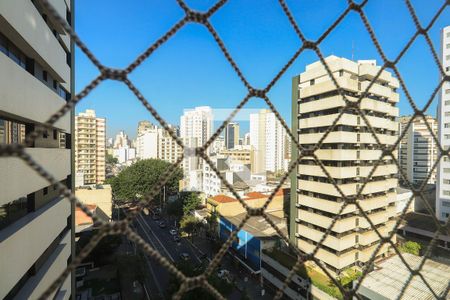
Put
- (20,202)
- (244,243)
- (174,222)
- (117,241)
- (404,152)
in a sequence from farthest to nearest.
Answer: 1. (404,152)
2. (174,222)
3. (117,241)
4. (244,243)
5. (20,202)

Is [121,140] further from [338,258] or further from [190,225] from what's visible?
[338,258]

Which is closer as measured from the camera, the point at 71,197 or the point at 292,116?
the point at 71,197

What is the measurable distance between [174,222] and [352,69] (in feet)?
32.1

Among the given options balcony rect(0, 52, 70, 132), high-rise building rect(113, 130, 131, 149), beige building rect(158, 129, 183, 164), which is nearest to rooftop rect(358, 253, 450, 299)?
balcony rect(0, 52, 70, 132)

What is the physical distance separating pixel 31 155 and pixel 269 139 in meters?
21.1

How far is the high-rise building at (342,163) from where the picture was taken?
17.1 feet

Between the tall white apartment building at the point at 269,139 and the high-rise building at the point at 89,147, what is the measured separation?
1169 centimetres

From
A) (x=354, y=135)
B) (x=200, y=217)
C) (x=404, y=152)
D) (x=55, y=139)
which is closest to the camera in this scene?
(x=55, y=139)

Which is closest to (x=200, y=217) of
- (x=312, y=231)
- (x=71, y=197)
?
(x=312, y=231)

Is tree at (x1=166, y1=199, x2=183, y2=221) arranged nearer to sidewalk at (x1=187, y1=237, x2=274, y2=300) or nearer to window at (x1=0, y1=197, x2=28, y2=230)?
sidewalk at (x1=187, y1=237, x2=274, y2=300)

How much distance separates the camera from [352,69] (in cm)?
549

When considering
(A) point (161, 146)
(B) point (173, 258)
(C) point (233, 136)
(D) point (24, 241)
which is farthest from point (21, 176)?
(C) point (233, 136)

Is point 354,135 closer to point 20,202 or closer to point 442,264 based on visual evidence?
point 442,264

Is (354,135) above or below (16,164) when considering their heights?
above
